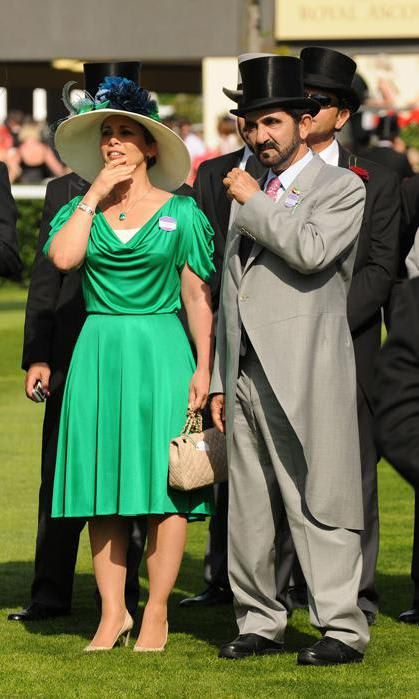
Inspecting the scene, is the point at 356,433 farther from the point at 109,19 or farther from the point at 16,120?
the point at 16,120

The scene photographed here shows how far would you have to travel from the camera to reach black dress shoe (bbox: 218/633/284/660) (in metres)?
6.57

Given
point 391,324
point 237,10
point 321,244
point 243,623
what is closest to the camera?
point 391,324

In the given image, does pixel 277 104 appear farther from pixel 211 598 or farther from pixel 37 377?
pixel 211 598

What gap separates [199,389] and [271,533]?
0.63 metres

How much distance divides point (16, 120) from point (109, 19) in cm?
801

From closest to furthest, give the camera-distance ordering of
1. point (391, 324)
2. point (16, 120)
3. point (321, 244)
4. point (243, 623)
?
point (391, 324) < point (321, 244) < point (243, 623) < point (16, 120)

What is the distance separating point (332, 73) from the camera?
24.1 feet

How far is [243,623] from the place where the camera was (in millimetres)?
6629

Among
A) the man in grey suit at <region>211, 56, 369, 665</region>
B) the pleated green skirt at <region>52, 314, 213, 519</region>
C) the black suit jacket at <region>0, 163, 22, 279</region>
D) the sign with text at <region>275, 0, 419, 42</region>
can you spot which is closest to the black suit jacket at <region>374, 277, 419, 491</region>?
the man in grey suit at <region>211, 56, 369, 665</region>

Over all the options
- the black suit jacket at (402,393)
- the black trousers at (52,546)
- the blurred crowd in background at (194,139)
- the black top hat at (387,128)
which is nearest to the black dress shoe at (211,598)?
the black trousers at (52,546)

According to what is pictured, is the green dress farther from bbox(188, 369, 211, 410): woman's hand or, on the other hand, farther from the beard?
the beard

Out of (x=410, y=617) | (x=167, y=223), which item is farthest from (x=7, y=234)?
(x=410, y=617)

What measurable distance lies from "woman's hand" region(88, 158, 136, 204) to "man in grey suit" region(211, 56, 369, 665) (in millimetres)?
521

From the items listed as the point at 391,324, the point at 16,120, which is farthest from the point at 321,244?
the point at 16,120
